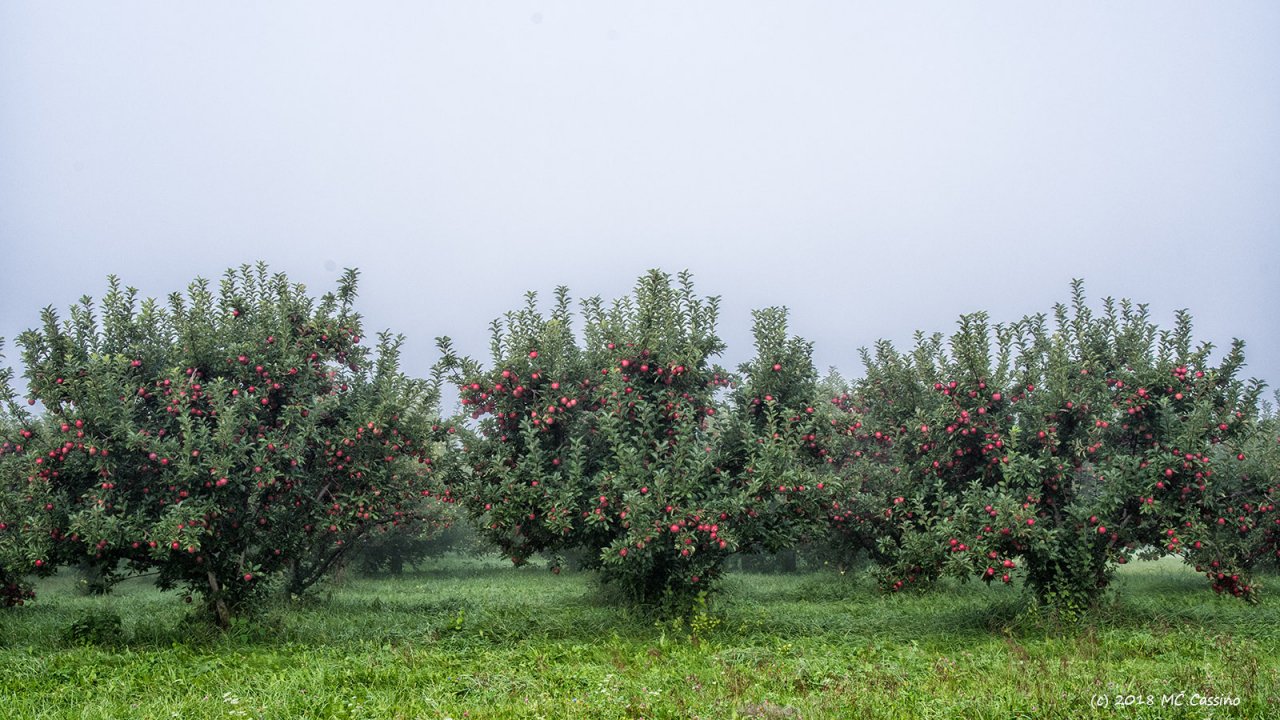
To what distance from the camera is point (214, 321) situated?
48.5ft

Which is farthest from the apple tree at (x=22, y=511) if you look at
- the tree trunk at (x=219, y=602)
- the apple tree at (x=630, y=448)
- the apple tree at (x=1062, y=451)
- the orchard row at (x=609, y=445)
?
the apple tree at (x=1062, y=451)

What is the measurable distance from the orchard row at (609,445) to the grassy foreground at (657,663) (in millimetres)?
1101

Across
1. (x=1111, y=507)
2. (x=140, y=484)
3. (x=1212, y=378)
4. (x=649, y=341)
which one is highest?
(x=649, y=341)

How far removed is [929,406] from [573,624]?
771 cm

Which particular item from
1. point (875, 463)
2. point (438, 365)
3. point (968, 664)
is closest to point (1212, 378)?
point (968, 664)

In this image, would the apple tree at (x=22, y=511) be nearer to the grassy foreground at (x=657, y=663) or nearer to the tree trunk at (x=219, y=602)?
the grassy foreground at (x=657, y=663)

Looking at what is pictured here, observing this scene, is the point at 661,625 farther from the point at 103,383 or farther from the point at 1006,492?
the point at 103,383

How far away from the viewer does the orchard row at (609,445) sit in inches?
518

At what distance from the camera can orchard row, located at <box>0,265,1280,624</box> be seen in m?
13.2

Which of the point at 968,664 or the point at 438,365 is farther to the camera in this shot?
the point at 438,365

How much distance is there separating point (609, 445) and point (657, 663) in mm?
4240

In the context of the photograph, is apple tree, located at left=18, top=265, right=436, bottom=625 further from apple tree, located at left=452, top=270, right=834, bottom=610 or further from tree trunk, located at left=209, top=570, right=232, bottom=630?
apple tree, located at left=452, top=270, right=834, bottom=610

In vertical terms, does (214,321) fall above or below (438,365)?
above

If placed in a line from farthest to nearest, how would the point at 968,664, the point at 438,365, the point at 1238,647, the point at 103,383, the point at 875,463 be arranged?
the point at 875,463 < the point at 438,365 < the point at 103,383 < the point at 1238,647 < the point at 968,664
